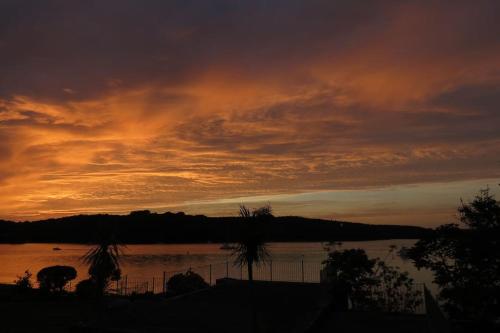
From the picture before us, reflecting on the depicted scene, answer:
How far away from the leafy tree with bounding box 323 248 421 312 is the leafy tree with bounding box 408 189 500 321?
495 centimetres

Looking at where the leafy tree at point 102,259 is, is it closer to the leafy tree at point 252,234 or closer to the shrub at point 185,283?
the leafy tree at point 252,234

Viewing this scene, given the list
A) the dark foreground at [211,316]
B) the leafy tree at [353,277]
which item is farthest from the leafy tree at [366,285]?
the dark foreground at [211,316]

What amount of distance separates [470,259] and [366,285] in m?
7.27

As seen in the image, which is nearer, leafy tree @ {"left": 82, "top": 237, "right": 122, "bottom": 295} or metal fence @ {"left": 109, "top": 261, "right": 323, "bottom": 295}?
leafy tree @ {"left": 82, "top": 237, "right": 122, "bottom": 295}

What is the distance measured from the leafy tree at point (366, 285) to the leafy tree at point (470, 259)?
495 cm

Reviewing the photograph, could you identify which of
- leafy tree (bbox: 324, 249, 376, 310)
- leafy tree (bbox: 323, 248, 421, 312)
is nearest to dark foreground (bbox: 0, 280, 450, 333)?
leafy tree (bbox: 324, 249, 376, 310)

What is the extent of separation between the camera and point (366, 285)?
70.9 ft

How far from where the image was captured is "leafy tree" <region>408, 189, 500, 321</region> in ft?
46.5

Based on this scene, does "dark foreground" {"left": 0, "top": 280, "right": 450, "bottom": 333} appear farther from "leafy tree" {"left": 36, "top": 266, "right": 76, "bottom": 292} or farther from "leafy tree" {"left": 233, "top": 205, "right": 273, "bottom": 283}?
"leafy tree" {"left": 36, "top": 266, "right": 76, "bottom": 292}

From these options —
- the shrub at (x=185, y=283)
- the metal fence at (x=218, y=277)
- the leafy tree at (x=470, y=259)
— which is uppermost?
the leafy tree at (x=470, y=259)

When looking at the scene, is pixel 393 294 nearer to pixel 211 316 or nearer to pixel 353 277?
pixel 353 277

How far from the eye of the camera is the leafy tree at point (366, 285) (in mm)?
20612

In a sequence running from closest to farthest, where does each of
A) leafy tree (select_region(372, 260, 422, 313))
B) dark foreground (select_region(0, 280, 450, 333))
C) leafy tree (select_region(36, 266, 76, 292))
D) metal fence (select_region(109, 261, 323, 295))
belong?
dark foreground (select_region(0, 280, 450, 333)) < leafy tree (select_region(372, 260, 422, 313)) < leafy tree (select_region(36, 266, 76, 292)) < metal fence (select_region(109, 261, 323, 295))

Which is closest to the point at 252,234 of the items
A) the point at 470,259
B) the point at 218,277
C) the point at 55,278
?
the point at 470,259
